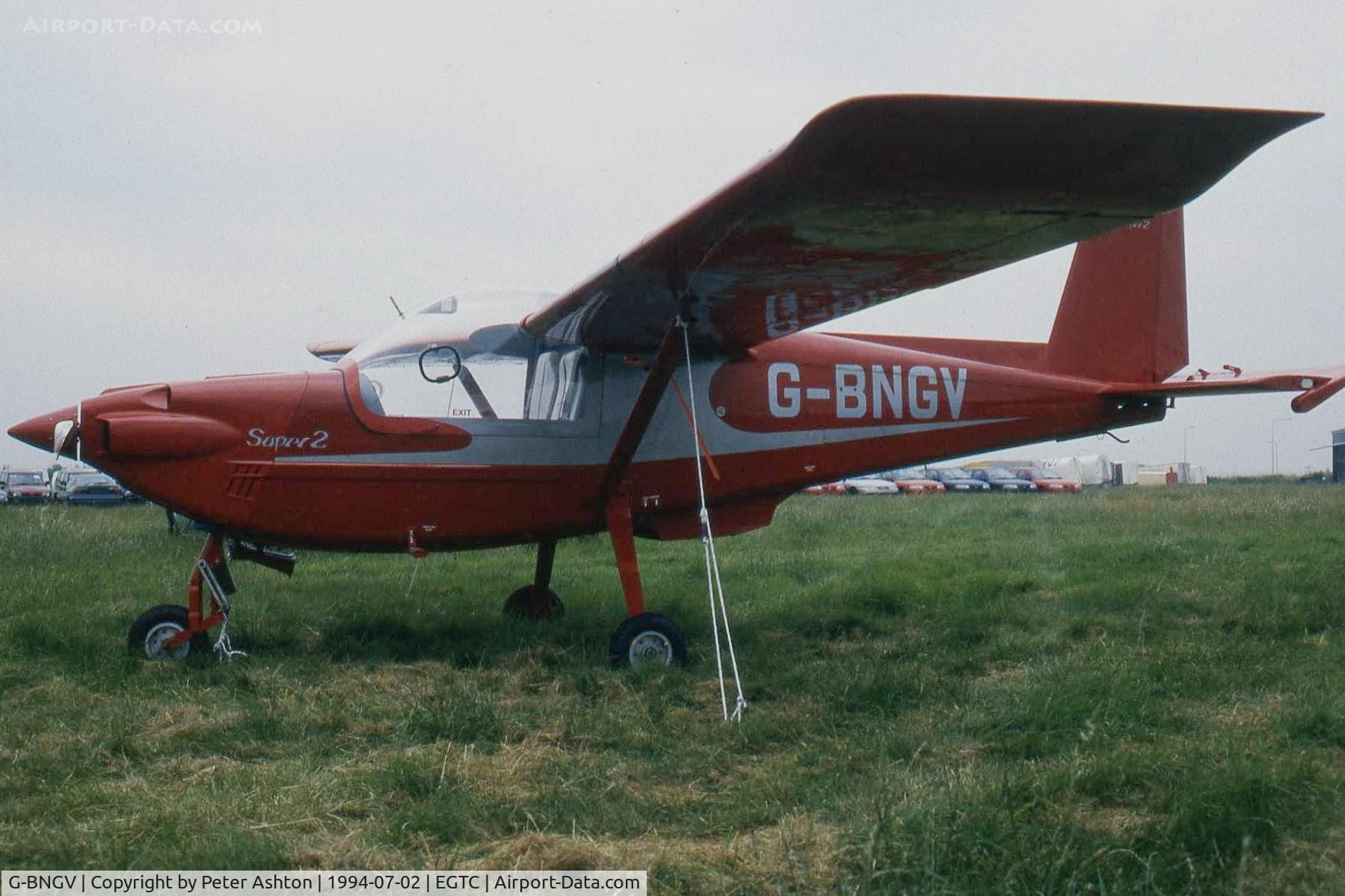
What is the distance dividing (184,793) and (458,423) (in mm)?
3347

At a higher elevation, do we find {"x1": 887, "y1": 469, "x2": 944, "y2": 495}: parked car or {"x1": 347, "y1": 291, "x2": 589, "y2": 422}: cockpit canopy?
{"x1": 347, "y1": 291, "x2": 589, "y2": 422}: cockpit canopy

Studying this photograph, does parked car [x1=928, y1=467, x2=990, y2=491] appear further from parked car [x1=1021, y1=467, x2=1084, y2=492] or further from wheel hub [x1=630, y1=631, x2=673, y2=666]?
wheel hub [x1=630, y1=631, x2=673, y2=666]

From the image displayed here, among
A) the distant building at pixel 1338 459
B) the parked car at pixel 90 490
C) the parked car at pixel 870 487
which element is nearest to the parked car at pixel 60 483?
the parked car at pixel 90 490

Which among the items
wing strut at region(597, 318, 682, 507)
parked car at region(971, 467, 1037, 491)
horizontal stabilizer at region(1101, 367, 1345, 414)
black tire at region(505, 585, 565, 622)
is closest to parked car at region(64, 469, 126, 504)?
black tire at region(505, 585, 565, 622)

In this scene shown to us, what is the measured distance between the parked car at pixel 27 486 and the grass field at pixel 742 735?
32637 millimetres

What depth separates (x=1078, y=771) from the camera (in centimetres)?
380

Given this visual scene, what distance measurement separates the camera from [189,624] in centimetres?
649

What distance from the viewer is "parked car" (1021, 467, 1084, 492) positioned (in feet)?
158

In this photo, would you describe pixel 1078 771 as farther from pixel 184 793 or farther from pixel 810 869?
pixel 184 793

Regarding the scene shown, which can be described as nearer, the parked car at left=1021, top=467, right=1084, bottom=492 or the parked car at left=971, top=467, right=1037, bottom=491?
the parked car at left=1021, top=467, right=1084, bottom=492

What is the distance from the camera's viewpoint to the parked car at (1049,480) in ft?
158

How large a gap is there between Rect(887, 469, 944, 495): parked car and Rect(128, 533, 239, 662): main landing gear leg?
3640cm

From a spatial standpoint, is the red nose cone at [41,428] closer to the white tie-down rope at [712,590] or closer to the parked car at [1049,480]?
the white tie-down rope at [712,590]
